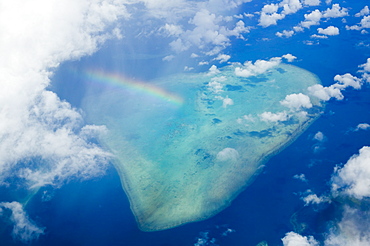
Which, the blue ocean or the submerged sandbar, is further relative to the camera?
the submerged sandbar

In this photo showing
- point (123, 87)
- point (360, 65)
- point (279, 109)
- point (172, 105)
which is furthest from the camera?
point (123, 87)

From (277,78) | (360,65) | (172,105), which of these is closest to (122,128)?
(172,105)

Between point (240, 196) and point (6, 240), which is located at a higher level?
point (6, 240)

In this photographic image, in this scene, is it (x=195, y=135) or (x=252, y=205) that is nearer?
(x=252, y=205)

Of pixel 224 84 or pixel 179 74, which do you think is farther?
pixel 179 74

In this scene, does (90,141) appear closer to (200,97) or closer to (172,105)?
(172,105)

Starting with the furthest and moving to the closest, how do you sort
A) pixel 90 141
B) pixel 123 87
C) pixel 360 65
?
pixel 123 87
pixel 360 65
pixel 90 141

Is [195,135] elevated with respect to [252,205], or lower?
elevated

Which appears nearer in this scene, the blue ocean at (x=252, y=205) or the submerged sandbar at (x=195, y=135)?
the blue ocean at (x=252, y=205)
